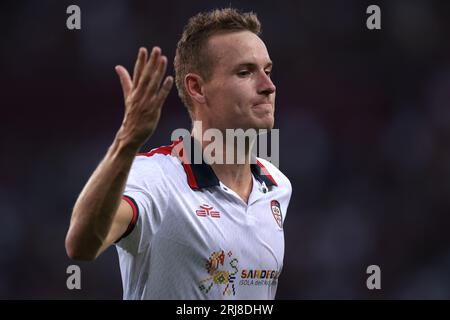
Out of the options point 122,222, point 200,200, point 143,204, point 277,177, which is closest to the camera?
point 122,222

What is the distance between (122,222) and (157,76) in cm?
65

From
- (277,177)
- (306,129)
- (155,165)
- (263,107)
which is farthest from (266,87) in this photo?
(306,129)

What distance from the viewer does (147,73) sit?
2.54 metres

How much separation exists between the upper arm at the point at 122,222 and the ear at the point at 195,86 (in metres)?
0.90

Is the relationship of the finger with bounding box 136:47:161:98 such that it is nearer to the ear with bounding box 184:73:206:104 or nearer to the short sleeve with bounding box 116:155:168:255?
the short sleeve with bounding box 116:155:168:255

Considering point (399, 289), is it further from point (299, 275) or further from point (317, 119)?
point (317, 119)

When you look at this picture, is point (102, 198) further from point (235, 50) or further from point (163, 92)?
point (235, 50)

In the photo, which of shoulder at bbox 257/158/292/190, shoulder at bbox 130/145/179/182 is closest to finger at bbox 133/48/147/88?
shoulder at bbox 130/145/179/182

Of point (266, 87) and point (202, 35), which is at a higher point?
point (202, 35)

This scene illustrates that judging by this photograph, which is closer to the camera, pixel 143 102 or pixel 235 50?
pixel 143 102

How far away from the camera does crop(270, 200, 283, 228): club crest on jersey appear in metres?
3.65

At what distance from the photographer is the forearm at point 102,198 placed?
Answer: 257cm

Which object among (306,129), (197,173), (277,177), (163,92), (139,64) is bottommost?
(306,129)

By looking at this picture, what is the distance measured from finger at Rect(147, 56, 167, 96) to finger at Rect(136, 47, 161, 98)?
0.02m
